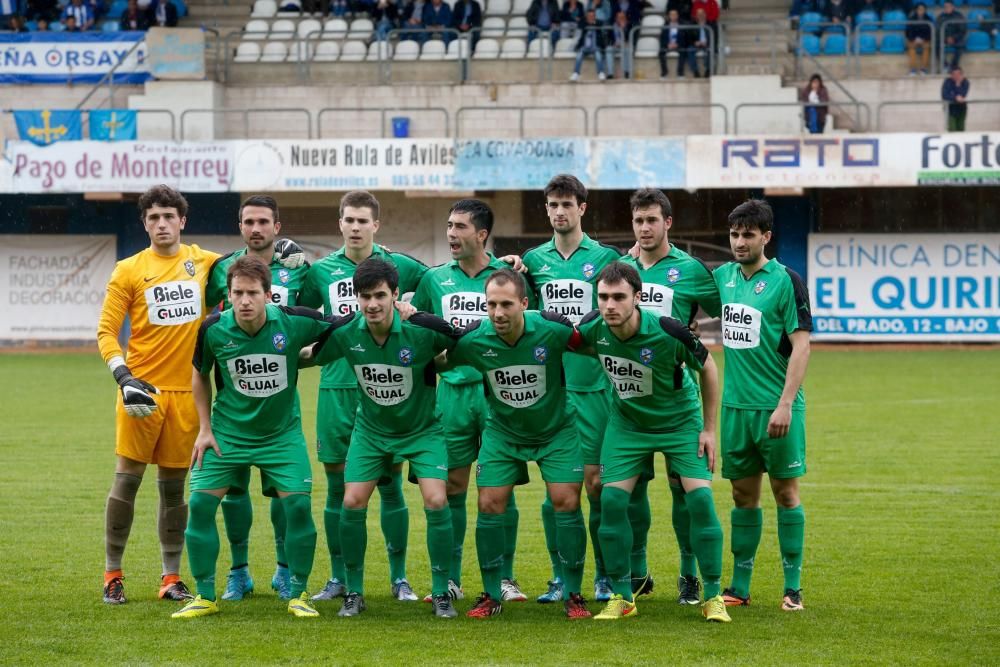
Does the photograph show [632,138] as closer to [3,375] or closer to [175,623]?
[3,375]

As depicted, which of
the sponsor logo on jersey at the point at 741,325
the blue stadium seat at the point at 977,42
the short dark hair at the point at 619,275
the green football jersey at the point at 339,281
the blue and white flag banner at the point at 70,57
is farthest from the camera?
the blue and white flag banner at the point at 70,57

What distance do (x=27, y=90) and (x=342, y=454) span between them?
967 inches

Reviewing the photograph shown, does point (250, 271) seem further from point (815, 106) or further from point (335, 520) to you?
point (815, 106)

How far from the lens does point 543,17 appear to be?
2928 cm

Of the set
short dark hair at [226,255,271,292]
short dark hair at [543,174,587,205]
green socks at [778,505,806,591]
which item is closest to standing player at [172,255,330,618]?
short dark hair at [226,255,271,292]

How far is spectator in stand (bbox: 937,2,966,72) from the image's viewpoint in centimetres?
2778

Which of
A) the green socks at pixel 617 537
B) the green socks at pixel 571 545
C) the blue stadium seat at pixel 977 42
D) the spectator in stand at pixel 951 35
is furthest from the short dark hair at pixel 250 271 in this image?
the blue stadium seat at pixel 977 42

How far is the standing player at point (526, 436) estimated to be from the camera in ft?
23.0

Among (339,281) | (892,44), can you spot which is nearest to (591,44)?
(892,44)

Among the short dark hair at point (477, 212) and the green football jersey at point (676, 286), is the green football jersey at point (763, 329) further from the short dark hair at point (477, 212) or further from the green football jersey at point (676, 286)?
the short dark hair at point (477, 212)

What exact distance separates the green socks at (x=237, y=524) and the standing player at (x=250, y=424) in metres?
0.37

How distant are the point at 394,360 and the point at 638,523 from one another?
167cm

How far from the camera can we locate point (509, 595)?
24.6 ft

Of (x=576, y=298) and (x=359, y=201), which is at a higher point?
(x=359, y=201)
